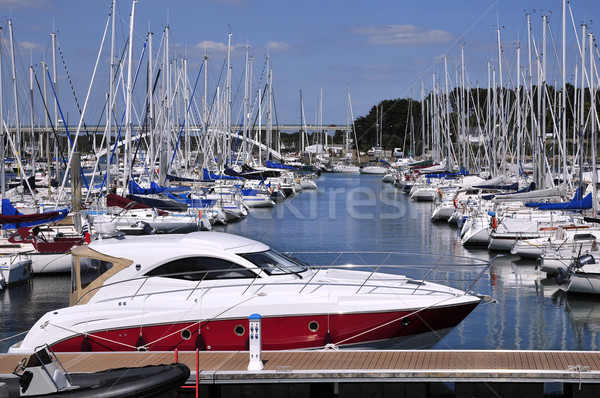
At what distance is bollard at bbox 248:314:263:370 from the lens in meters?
12.9

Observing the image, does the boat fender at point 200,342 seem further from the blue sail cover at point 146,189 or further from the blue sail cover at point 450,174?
the blue sail cover at point 450,174

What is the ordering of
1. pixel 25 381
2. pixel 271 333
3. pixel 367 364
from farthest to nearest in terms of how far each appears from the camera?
pixel 271 333 → pixel 367 364 → pixel 25 381

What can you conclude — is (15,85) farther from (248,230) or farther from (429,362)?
(429,362)

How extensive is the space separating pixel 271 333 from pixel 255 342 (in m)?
1.26

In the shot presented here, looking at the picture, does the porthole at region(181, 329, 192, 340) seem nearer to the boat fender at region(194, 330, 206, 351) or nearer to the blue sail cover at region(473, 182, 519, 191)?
the boat fender at region(194, 330, 206, 351)

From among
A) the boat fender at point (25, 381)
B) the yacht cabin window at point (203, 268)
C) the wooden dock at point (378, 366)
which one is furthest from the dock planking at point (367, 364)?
the boat fender at point (25, 381)

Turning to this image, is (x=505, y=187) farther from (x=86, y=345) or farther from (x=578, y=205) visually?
(x=86, y=345)

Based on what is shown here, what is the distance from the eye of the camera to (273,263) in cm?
1509

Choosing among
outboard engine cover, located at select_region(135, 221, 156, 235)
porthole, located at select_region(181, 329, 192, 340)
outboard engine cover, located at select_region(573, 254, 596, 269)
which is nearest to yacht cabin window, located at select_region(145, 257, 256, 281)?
porthole, located at select_region(181, 329, 192, 340)

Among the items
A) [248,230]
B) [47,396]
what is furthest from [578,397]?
[248,230]

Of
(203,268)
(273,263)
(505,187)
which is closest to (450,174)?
(505,187)

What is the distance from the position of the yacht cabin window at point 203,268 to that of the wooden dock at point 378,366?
4.98ft

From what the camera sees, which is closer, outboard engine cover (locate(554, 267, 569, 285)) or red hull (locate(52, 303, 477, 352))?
red hull (locate(52, 303, 477, 352))

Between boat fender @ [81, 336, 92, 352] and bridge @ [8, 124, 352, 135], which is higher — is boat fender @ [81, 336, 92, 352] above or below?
below
